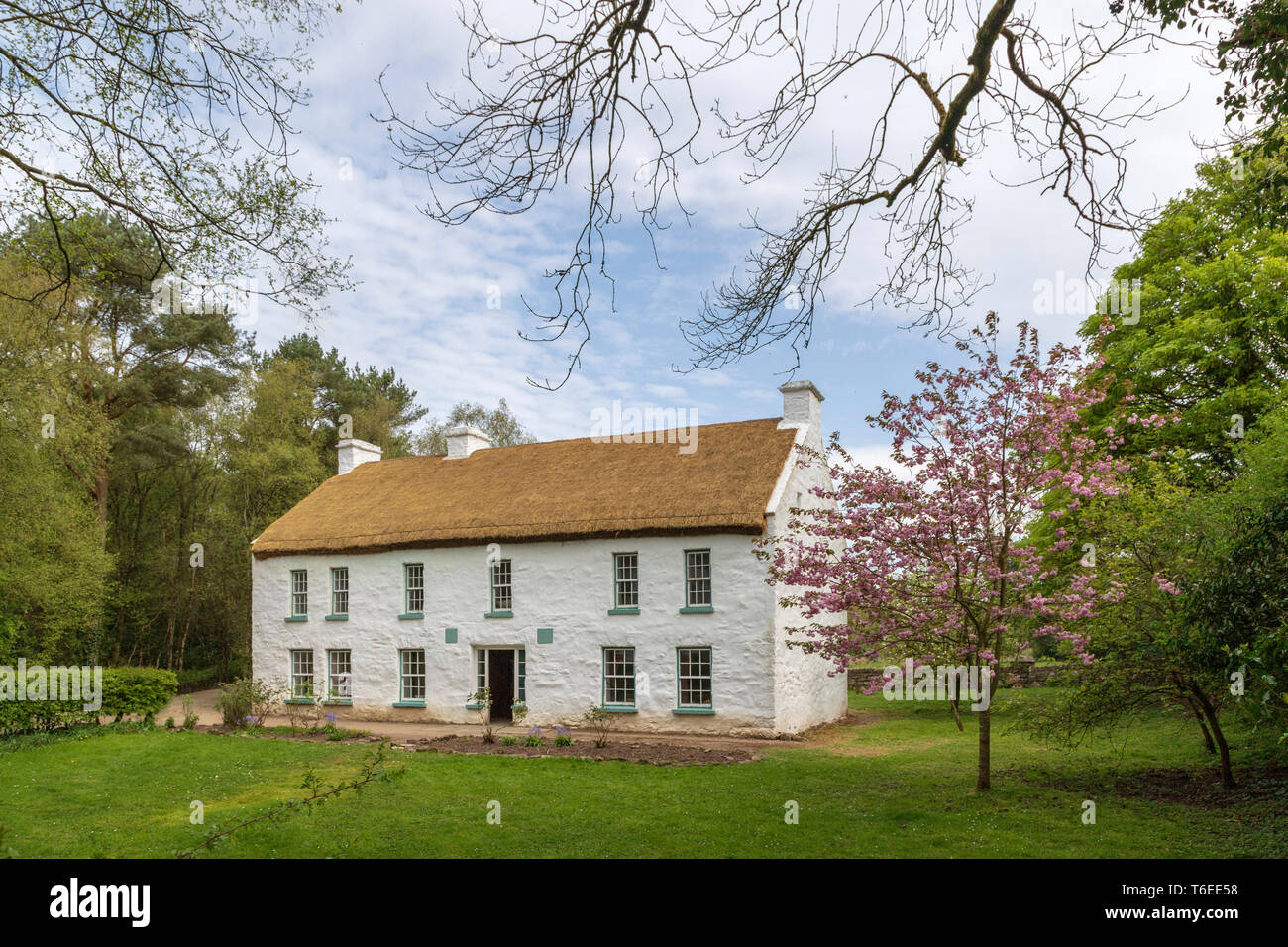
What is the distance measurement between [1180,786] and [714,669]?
9.88 meters

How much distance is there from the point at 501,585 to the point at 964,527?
46.8 feet

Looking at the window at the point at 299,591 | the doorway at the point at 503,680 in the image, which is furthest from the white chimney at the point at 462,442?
the doorway at the point at 503,680

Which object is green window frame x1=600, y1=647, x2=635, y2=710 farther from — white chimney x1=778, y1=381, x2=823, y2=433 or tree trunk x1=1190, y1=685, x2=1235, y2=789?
tree trunk x1=1190, y1=685, x2=1235, y2=789

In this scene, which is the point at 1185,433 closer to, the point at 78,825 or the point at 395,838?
the point at 395,838

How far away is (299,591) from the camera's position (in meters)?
26.4

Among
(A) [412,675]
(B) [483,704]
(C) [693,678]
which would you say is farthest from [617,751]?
(A) [412,675]

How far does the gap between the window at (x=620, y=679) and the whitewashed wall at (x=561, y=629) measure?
283 millimetres

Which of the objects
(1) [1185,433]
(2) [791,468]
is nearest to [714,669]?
(2) [791,468]

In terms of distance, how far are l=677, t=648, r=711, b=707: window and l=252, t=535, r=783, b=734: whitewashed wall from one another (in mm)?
260

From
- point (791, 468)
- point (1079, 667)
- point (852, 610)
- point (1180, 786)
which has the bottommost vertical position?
point (1180, 786)

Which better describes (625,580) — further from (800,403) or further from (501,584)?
(800,403)

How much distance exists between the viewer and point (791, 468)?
21172 mm

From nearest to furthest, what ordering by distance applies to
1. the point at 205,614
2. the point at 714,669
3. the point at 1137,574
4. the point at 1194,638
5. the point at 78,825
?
1. the point at 1194,638
2. the point at 78,825
3. the point at 1137,574
4. the point at 714,669
5. the point at 205,614

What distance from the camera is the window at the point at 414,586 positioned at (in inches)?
950
